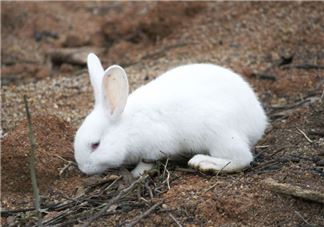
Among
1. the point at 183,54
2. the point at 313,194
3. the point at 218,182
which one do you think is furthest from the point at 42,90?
the point at 313,194

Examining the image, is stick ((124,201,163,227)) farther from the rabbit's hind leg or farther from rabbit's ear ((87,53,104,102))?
rabbit's ear ((87,53,104,102))

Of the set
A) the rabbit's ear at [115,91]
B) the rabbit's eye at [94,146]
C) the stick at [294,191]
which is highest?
the rabbit's ear at [115,91]

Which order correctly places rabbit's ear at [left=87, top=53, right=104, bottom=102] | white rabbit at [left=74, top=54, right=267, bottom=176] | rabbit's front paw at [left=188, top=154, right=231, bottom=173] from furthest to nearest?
rabbit's ear at [left=87, top=53, right=104, bottom=102], white rabbit at [left=74, top=54, right=267, bottom=176], rabbit's front paw at [left=188, top=154, right=231, bottom=173]

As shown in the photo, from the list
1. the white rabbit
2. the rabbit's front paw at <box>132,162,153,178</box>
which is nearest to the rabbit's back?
the white rabbit

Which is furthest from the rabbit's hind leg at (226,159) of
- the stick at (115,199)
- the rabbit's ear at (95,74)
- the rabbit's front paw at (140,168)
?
the rabbit's ear at (95,74)

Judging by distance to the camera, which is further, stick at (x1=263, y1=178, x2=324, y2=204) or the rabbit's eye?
the rabbit's eye

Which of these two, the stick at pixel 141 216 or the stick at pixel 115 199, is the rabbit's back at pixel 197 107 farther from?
the stick at pixel 141 216
